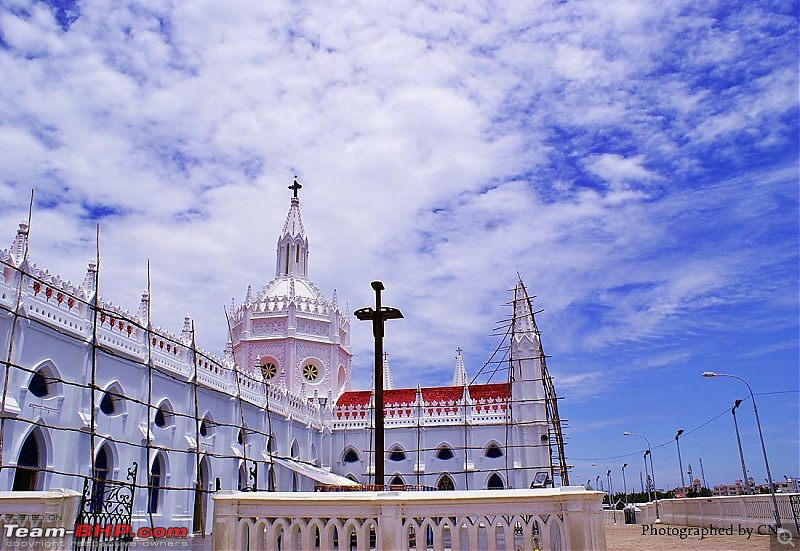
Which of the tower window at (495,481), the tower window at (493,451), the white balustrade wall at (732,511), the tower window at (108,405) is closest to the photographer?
the white balustrade wall at (732,511)

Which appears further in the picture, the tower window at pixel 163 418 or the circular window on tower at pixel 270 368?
the circular window on tower at pixel 270 368

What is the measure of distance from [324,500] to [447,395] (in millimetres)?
38652

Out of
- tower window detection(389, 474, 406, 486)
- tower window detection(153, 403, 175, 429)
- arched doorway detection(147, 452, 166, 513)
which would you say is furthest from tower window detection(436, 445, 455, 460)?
arched doorway detection(147, 452, 166, 513)

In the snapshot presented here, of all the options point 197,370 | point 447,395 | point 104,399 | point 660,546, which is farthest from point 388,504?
point 447,395

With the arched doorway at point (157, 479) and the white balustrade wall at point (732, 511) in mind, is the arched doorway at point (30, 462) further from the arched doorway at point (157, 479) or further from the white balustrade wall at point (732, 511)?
the white balustrade wall at point (732, 511)

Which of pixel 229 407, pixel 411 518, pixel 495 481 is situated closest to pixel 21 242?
pixel 229 407

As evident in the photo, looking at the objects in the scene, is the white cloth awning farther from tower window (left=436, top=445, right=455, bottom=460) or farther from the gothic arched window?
the gothic arched window

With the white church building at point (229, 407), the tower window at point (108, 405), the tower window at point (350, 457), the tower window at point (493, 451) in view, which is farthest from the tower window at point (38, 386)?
the tower window at point (493, 451)

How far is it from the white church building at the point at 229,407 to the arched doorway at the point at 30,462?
5 centimetres

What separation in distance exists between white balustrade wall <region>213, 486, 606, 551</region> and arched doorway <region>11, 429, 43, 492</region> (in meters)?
13.9

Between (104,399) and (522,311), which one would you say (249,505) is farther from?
(522,311)

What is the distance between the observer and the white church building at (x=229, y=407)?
1812cm

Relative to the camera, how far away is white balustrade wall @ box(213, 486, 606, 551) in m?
6.66

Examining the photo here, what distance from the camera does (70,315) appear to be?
19469 millimetres
